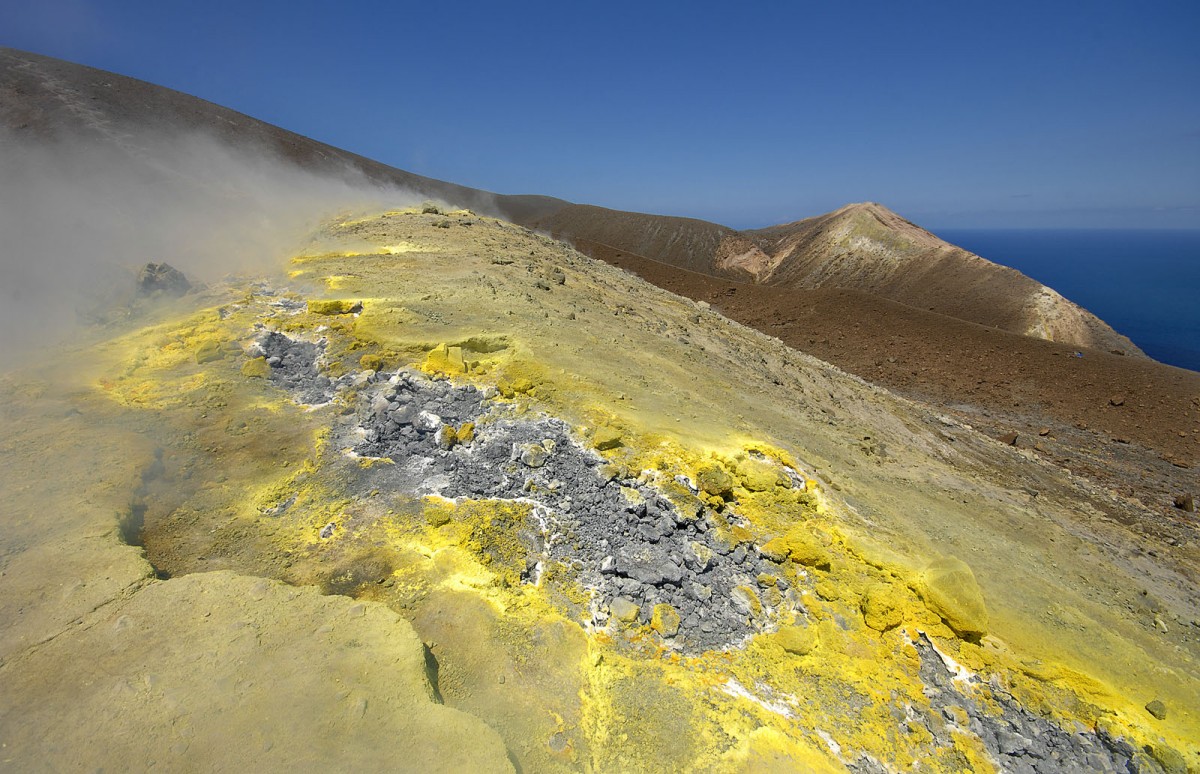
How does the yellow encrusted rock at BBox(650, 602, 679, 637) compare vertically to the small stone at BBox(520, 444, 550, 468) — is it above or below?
below

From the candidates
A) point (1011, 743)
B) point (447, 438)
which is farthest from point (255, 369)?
point (1011, 743)

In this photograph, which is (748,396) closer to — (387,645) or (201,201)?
(387,645)

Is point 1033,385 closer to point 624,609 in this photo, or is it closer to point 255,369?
point 624,609

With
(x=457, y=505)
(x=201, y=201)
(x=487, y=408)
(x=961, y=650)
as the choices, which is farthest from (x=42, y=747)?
(x=201, y=201)

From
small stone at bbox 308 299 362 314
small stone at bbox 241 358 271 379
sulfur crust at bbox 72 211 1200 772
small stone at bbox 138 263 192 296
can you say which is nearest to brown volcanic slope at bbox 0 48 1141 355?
sulfur crust at bbox 72 211 1200 772

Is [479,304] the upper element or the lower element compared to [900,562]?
upper

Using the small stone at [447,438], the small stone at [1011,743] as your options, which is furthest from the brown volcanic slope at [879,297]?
the small stone at [447,438]

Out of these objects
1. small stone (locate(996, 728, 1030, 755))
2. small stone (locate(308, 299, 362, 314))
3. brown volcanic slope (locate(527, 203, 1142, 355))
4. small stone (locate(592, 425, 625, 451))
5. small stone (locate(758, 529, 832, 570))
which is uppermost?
brown volcanic slope (locate(527, 203, 1142, 355))

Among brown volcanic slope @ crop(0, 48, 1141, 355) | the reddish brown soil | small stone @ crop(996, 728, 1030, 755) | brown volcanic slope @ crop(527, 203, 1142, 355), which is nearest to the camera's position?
small stone @ crop(996, 728, 1030, 755)

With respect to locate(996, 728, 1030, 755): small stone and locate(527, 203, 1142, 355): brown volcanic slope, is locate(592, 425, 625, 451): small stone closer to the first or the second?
locate(996, 728, 1030, 755): small stone
